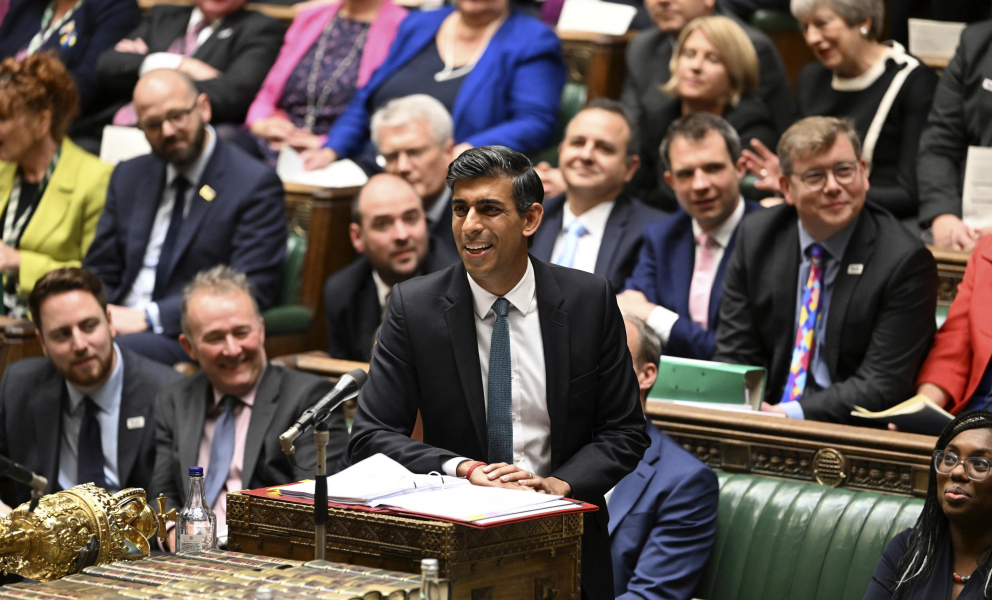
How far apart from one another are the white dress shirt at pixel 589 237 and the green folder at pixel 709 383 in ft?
2.37

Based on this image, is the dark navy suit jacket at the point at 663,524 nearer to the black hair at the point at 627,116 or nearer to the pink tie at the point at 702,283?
the pink tie at the point at 702,283

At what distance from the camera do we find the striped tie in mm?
3434

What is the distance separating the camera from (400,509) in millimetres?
1951

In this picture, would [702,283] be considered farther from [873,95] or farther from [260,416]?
[260,416]

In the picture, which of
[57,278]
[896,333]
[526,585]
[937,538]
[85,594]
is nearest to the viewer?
[85,594]

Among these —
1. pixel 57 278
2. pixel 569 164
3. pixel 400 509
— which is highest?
pixel 569 164

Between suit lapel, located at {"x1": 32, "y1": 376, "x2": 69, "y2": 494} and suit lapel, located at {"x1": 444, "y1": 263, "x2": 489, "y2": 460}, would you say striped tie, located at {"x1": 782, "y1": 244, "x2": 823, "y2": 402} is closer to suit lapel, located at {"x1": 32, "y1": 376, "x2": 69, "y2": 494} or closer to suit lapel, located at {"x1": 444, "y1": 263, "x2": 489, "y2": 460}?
suit lapel, located at {"x1": 444, "y1": 263, "x2": 489, "y2": 460}

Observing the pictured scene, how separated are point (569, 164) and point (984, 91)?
1302mm

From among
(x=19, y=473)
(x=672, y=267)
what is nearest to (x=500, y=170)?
(x=19, y=473)

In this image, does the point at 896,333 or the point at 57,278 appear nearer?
the point at 896,333

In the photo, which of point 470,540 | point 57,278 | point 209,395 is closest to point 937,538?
point 470,540

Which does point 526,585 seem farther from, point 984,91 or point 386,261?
point 984,91

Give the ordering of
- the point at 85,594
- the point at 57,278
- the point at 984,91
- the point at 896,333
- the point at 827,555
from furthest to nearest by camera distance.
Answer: the point at 984,91 < the point at 57,278 < the point at 896,333 < the point at 827,555 < the point at 85,594

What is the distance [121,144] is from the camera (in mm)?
5258
